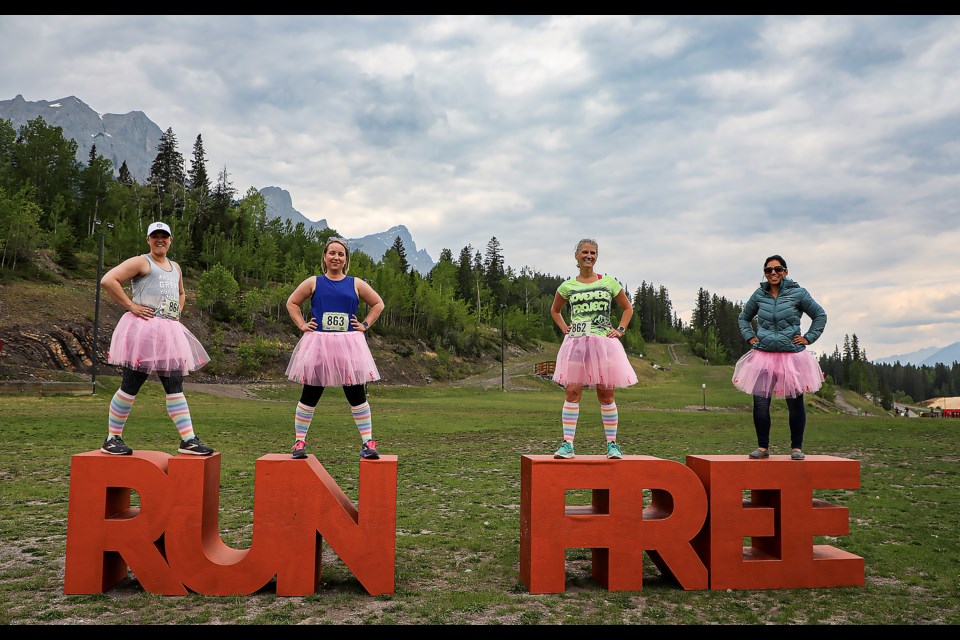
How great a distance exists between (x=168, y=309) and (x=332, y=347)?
1.85m

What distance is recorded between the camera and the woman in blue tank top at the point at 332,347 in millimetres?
6262

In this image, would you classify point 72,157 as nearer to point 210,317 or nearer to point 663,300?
point 210,317

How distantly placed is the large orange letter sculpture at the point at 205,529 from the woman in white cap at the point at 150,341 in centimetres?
41

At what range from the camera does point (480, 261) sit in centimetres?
13438

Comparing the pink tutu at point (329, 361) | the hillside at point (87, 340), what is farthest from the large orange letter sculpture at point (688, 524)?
the hillside at point (87, 340)

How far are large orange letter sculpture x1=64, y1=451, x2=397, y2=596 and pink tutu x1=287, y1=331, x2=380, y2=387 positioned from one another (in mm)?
926

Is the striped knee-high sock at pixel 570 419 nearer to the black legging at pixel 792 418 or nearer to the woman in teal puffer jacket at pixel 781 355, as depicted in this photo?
the woman in teal puffer jacket at pixel 781 355

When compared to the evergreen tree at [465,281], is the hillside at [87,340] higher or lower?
lower

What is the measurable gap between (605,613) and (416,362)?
6120 cm

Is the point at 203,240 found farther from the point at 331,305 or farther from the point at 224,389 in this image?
the point at 331,305

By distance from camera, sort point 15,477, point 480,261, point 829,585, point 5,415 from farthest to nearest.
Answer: point 480,261 → point 5,415 → point 15,477 → point 829,585

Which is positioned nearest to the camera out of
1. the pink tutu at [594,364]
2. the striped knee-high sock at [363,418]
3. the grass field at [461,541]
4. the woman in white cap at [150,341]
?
the grass field at [461,541]

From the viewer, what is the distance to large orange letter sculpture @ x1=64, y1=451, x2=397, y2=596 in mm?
5602
